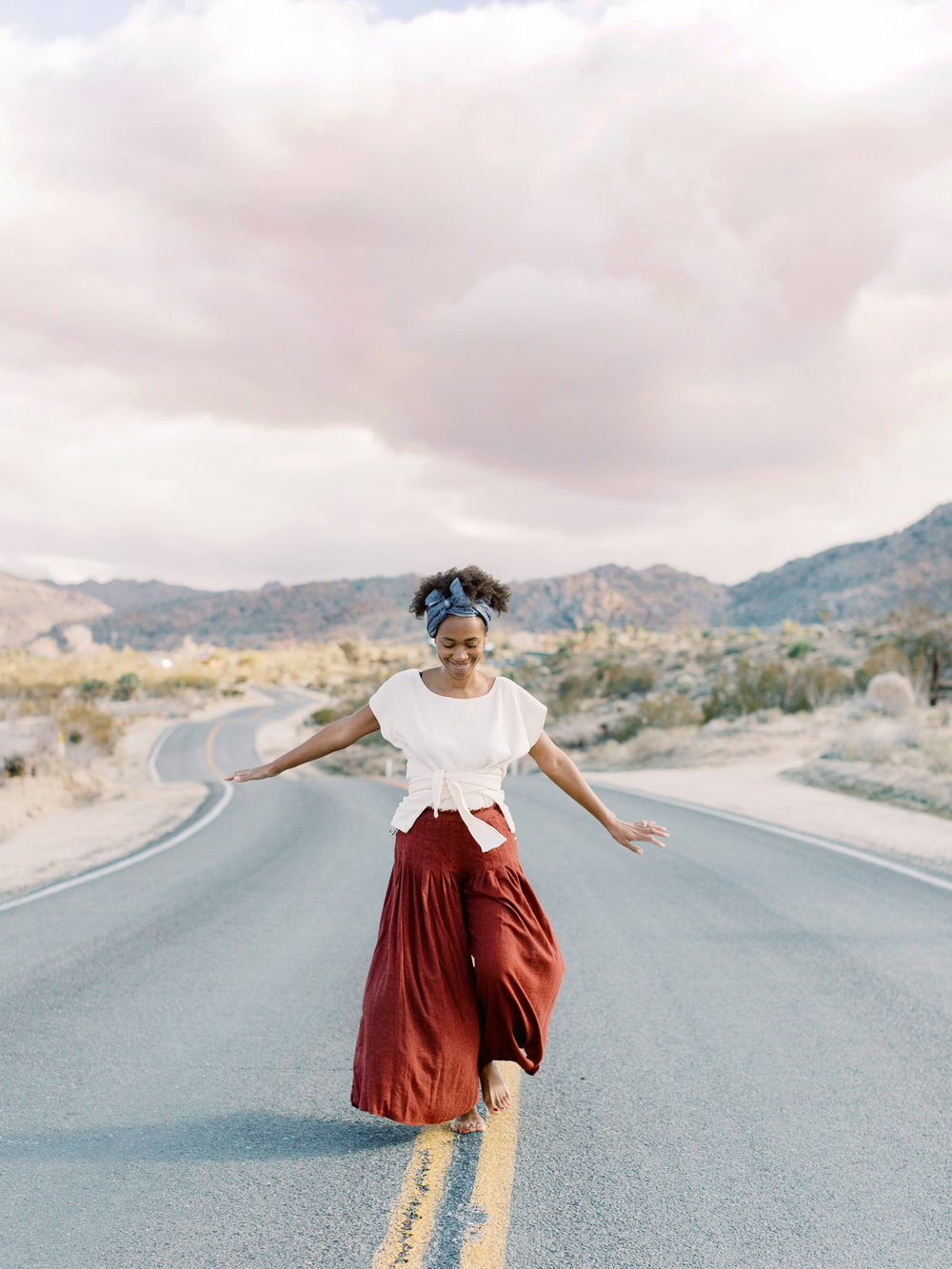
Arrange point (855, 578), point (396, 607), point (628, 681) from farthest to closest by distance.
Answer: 1. point (396, 607)
2. point (855, 578)
3. point (628, 681)

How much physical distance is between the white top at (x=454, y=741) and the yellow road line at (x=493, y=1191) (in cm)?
108

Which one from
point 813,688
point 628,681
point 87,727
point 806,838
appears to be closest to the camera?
point 806,838

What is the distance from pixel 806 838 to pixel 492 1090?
8180 millimetres

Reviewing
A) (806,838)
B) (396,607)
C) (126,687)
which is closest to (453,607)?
(806,838)

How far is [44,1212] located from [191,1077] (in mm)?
1100

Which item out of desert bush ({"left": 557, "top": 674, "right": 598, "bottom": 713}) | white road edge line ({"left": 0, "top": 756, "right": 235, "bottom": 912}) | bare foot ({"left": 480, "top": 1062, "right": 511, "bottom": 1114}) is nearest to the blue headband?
bare foot ({"left": 480, "top": 1062, "right": 511, "bottom": 1114})

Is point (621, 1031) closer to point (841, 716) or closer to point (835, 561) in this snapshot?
point (841, 716)

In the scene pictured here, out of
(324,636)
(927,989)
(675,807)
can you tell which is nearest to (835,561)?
(324,636)

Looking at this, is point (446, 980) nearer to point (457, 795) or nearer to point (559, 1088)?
point (457, 795)

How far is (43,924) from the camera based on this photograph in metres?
7.13

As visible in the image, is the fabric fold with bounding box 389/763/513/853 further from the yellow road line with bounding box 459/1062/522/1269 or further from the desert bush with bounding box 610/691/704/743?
the desert bush with bounding box 610/691/704/743

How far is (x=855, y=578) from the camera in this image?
109 metres

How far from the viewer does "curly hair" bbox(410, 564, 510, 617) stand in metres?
3.69

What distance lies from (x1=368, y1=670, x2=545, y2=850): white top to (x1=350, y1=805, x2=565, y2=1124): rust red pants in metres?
0.07
